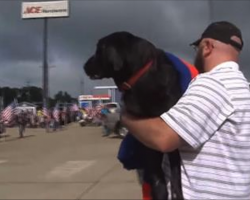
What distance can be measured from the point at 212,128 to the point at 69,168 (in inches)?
382

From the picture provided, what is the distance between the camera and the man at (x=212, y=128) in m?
2.38

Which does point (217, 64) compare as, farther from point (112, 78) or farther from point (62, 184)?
point (62, 184)

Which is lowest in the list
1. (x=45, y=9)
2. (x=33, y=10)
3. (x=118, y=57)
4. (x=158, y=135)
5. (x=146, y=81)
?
(x=158, y=135)

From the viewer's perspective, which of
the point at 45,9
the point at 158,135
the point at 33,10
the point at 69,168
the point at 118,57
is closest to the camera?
the point at 158,135

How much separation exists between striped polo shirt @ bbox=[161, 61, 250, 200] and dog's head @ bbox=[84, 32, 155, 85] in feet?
1.05

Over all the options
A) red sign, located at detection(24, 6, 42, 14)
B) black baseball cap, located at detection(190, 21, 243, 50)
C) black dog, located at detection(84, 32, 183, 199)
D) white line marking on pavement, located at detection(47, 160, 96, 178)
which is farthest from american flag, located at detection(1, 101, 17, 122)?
red sign, located at detection(24, 6, 42, 14)

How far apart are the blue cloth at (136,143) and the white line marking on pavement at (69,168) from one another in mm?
7914

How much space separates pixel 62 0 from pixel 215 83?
3107 inches

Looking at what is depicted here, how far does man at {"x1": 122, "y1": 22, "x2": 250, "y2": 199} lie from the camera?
7.82ft

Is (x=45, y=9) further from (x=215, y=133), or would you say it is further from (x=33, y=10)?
(x=215, y=133)

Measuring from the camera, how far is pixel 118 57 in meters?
2.67

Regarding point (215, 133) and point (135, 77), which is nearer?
point (215, 133)

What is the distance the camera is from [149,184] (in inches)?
111

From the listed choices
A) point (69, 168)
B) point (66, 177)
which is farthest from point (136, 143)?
point (69, 168)
